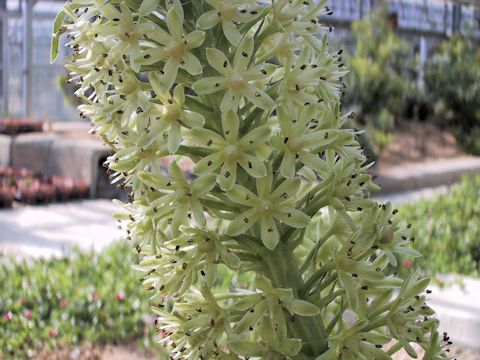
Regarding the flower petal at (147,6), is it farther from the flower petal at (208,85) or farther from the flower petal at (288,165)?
the flower petal at (288,165)

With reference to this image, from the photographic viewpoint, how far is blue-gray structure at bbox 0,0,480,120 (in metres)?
18.4

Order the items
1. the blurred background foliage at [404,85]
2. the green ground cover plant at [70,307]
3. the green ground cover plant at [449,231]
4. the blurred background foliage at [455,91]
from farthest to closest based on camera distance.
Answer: the blurred background foliage at [455,91] < the blurred background foliage at [404,85] < the green ground cover plant at [449,231] < the green ground cover plant at [70,307]

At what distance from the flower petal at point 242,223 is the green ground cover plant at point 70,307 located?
98.6 inches

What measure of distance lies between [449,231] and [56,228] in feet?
15.6

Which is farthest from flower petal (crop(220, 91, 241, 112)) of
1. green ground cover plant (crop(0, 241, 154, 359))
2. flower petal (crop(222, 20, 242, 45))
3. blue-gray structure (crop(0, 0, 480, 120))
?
blue-gray structure (crop(0, 0, 480, 120))

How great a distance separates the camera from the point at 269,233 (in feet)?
4.48

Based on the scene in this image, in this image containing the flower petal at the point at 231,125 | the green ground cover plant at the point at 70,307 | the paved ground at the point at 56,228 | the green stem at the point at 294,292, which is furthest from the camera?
the paved ground at the point at 56,228

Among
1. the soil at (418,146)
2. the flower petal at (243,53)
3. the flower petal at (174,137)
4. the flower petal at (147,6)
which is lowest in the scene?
the soil at (418,146)

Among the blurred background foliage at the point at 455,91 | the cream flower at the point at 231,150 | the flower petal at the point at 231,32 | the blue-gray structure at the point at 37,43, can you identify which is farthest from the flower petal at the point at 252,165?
the blue-gray structure at the point at 37,43

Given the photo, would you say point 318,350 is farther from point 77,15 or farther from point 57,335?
point 57,335

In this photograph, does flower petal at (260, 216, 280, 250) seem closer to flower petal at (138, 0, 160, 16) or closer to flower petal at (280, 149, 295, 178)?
flower petal at (280, 149, 295, 178)

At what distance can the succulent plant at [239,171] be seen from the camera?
53.7 inches

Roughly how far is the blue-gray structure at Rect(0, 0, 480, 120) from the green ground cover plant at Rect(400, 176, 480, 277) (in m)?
10.9

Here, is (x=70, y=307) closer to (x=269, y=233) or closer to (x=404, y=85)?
(x=269, y=233)
